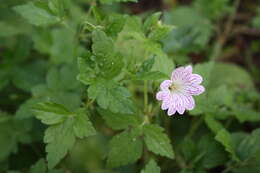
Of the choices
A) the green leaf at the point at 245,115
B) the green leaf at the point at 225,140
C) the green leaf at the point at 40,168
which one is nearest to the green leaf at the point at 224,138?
the green leaf at the point at 225,140

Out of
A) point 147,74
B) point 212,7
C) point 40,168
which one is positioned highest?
point 212,7

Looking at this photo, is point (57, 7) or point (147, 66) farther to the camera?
point (57, 7)

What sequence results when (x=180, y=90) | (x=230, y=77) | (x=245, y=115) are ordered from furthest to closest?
(x=230, y=77), (x=245, y=115), (x=180, y=90)

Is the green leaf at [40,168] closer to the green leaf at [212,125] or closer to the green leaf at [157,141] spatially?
the green leaf at [157,141]

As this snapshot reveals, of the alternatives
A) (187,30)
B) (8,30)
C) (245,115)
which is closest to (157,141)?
(245,115)

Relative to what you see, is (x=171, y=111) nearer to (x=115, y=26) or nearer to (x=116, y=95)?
(x=116, y=95)

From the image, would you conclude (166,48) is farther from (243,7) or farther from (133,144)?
(243,7)

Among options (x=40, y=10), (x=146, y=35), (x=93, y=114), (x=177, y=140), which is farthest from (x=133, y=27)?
(x=177, y=140)

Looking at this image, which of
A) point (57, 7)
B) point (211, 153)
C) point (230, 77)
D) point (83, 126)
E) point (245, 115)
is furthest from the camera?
point (230, 77)

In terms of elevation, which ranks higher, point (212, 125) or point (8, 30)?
point (8, 30)
